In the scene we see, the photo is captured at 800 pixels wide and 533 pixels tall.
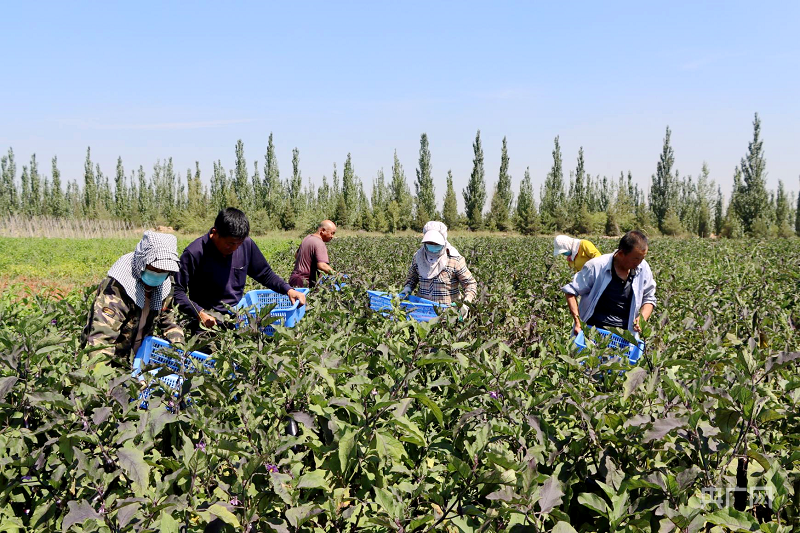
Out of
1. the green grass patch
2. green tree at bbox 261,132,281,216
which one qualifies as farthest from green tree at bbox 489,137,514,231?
the green grass patch

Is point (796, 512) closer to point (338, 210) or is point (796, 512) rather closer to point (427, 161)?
point (338, 210)

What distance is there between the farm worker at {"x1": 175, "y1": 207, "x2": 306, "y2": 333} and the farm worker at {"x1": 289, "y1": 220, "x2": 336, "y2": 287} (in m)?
2.07

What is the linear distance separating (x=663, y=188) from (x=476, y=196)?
20438 millimetres

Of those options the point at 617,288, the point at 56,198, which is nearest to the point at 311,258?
the point at 617,288

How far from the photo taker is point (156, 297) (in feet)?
11.2

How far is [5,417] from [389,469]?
1381 mm

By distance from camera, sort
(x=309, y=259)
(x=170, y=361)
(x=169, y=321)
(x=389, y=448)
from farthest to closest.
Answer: (x=309, y=259), (x=169, y=321), (x=170, y=361), (x=389, y=448)

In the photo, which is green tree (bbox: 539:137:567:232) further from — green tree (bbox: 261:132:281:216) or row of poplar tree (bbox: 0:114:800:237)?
green tree (bbox: 261:132:281:216)

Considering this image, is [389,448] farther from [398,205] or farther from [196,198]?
[196,198]

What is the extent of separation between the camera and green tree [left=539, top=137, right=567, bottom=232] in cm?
5256

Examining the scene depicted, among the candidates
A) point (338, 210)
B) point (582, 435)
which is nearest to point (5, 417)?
point (582, 435)

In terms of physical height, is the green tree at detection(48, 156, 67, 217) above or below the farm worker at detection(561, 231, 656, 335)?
above

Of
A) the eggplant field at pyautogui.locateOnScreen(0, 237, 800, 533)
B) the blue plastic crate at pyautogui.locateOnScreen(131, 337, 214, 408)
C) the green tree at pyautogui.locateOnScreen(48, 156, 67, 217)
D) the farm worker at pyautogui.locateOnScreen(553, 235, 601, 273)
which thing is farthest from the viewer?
the green tree at pyautogui.locateOnScreen(48, 156, 67, 217)

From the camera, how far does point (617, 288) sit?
14.3 feet
